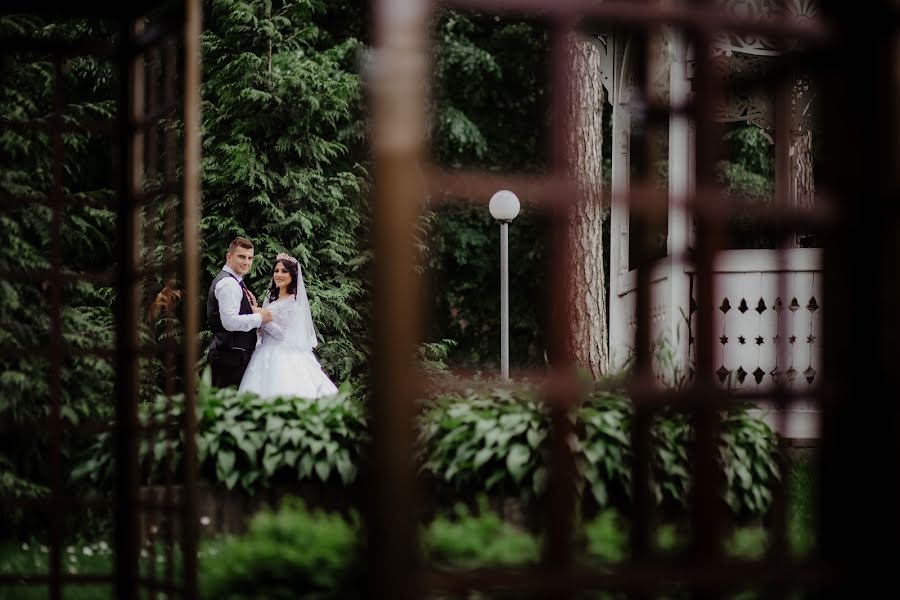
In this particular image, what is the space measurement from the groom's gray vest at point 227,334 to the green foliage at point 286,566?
5919 mm

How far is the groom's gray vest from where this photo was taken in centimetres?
933

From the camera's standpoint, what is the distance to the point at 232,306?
912 centimetres

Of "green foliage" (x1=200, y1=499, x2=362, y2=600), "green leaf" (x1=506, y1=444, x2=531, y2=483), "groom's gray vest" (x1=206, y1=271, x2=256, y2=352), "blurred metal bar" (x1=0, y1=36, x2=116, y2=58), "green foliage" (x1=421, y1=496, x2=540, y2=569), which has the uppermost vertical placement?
"blurred metal bar" (x1=0, y1=36, x2=116, y2=58)

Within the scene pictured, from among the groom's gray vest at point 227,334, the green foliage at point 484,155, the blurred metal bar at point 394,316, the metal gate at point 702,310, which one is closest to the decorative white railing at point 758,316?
the groom's gray vest at point 227,334

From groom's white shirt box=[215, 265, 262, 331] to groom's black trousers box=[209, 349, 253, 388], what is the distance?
1.46ft

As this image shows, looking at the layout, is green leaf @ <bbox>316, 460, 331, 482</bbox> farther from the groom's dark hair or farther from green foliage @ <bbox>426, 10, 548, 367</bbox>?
green foliage @ <bbox>426, 10, 548, 367</bbox>

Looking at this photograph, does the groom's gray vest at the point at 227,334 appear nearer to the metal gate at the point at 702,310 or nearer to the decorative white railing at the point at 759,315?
the decorative white railing at the point at 759,315

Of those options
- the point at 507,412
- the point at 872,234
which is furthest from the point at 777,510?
the point at 507,412

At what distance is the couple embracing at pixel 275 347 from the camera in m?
9.56

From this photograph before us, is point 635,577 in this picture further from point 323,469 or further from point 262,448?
point 262,448

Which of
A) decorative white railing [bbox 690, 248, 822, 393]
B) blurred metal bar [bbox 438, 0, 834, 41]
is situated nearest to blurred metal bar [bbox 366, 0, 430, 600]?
blurred metal bar [bbox 438, 0, 834, 41]

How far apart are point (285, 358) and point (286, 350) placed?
8cm

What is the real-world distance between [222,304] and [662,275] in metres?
3.71

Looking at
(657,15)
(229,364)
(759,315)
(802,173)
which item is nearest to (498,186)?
(657,15)
